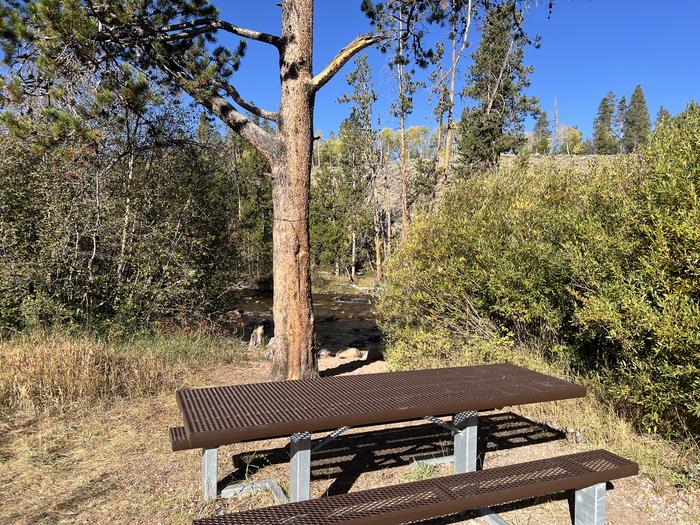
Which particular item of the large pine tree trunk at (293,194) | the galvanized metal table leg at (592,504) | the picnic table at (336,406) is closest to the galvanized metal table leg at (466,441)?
the picnic table at (336,406)

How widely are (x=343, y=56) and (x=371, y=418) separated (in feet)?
14.6

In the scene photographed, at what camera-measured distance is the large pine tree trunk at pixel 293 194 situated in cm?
565

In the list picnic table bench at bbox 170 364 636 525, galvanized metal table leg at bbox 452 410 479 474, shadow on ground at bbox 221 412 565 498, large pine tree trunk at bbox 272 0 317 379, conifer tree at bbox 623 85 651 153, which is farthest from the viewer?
conifer tree at bbox 623 85 651 153

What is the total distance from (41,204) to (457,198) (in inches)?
239

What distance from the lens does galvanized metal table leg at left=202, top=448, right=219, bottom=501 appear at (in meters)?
3.21

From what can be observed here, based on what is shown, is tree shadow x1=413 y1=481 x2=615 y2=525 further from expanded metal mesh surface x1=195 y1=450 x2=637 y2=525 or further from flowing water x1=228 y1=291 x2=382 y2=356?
flowing water x1=228 y1=291 x2=382 y2=356

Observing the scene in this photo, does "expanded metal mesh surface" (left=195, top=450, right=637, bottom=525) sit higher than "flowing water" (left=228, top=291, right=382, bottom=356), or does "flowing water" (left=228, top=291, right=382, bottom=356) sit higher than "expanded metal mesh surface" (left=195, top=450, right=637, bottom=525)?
"expanded metal mesh surface" (left=195, top=450, right=637, bottom=525)

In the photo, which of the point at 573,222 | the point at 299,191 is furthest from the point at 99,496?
the point at 573,222

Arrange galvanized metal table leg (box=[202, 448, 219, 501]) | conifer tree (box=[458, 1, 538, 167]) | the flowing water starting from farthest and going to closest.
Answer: conifer tree (box=[458, 1, 538, 167]) < the flowing water < galvanized metal table leg (box=[202, 448, 219, 501])

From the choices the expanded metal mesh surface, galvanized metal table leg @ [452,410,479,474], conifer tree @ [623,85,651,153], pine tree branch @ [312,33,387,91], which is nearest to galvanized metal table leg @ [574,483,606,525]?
the expanded metal mesh surface

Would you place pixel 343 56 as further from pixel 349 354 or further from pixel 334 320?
pixel 334 320

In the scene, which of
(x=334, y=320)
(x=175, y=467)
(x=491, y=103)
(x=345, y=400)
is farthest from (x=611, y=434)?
(x=491, y=103)

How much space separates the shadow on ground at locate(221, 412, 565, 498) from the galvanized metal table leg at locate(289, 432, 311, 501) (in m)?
0.59

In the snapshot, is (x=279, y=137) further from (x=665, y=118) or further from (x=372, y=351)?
(x=372, y=351)
